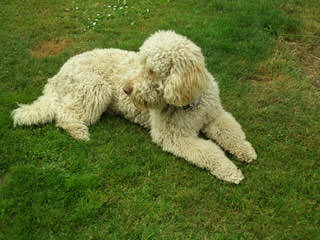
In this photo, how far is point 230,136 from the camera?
358 cm

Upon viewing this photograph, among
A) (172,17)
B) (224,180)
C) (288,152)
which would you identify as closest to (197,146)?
(224,180)

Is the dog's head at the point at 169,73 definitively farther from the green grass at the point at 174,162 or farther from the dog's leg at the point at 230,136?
the green grass at the point at 174,162

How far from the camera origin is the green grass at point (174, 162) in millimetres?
2939

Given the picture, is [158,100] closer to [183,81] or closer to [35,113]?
[183,81]

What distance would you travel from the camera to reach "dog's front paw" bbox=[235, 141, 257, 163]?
3.48 metres

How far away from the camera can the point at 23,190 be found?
319 cm

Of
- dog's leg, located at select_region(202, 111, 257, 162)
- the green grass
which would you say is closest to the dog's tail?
the green grass

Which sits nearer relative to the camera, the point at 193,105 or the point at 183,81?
the point at 183,81

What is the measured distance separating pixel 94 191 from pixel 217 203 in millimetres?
1313

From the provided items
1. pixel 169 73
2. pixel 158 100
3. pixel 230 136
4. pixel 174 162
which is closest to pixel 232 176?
pixel 230 136

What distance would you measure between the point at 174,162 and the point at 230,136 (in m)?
0.74

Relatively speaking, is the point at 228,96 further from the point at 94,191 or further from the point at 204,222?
the point at 94,191

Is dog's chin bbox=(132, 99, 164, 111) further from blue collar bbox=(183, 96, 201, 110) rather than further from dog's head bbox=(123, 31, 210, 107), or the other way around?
blue collar bbox=(183, 96, 201, 110)

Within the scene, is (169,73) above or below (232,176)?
above
